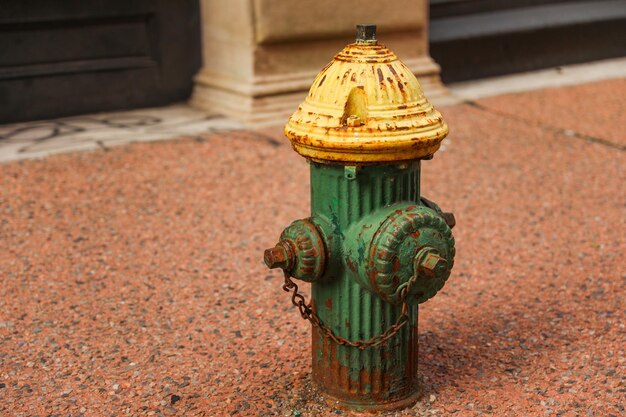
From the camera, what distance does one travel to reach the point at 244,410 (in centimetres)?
307

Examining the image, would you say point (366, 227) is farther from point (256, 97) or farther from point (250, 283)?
point (256, 97)

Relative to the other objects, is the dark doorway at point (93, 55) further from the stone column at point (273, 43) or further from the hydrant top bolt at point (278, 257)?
the hydrant top bolt at point (278, 257)

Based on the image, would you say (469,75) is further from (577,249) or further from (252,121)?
(577,249)

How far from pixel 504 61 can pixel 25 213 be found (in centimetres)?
432

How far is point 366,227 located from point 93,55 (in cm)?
403

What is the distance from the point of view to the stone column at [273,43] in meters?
6.19

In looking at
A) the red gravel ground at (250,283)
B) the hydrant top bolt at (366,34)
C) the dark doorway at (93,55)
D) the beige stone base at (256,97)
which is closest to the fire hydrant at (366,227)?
the hydrant top bolt at (366,34)

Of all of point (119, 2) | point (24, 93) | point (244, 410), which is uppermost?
point (119, 2)

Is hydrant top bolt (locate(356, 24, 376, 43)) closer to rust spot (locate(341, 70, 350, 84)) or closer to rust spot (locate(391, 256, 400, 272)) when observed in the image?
rust spot (locate(341, 70, 350, 84))

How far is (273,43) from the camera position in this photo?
20.5 ft

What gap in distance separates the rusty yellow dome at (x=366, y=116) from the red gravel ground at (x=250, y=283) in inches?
34.2

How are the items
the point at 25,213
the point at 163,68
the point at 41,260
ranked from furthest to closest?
1. the point at 163,68
2. the point at 25,213
3. the point at 41,260

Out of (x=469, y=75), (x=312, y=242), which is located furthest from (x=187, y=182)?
(x=469, y=75)

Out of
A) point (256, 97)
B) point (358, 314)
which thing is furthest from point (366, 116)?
point (256, 97)
